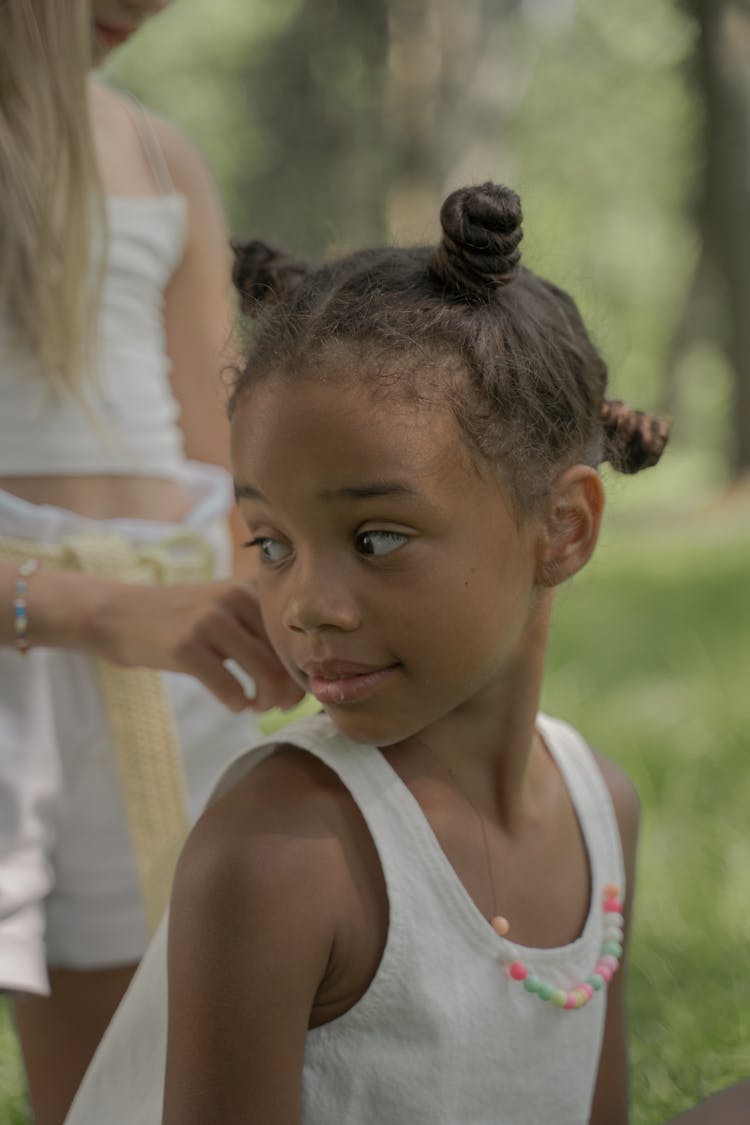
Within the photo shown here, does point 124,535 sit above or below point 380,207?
below

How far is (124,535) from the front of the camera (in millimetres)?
2166

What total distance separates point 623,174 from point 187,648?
22803 mm

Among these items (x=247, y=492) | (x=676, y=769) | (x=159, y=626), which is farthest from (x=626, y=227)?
(x=247, y=492)

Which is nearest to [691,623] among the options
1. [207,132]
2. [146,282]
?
[146,282]

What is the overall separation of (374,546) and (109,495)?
0.85 meters

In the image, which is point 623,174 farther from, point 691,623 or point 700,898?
point 700,898

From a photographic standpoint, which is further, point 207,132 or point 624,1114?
point 207,132

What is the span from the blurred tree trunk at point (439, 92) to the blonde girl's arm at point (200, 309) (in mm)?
6239

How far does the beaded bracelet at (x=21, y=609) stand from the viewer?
75.4 inches

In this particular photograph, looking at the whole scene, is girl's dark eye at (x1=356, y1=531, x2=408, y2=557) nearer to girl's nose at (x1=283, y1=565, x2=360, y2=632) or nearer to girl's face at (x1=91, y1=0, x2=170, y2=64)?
girl's nose at (x1=283, y1=565, x2=360, y2=632)

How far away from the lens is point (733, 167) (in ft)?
34.0

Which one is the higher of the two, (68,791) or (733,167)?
(733,167)

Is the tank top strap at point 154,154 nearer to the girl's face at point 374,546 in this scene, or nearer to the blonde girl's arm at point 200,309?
the blonde girl's arm at point 200,309

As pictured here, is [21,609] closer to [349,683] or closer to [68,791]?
[68,791]
